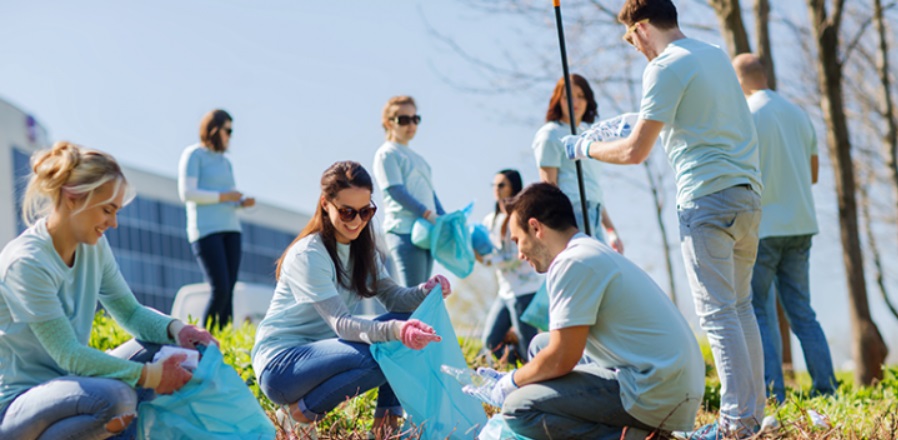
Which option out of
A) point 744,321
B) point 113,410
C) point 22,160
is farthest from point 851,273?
point 22,160

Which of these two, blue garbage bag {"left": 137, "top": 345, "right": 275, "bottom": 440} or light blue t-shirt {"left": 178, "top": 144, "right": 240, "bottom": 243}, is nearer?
A: blue garbage bag {"left": 137, "top": 345, "right": 275, "bottom": 440}

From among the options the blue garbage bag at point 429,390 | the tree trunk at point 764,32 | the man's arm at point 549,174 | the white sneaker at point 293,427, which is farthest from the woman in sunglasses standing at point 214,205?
the tree trunk at point 764,32

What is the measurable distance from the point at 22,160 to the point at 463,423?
36.2 metres

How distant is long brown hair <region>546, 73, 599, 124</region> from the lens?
6371 mm

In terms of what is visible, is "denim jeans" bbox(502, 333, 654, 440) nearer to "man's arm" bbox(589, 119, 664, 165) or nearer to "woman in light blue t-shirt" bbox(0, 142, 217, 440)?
"man's arm" bbox(589, 119, 664, 165)

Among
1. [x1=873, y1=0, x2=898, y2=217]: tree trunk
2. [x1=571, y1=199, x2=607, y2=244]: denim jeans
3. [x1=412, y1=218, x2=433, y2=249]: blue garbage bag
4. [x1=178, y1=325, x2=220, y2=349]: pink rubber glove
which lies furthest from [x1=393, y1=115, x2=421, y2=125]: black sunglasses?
[x1=873, y1=0, x2=898, y2=217]: tree trunk

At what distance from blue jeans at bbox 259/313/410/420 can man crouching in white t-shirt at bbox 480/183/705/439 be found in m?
0.69

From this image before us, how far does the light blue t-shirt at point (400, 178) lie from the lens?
663cm

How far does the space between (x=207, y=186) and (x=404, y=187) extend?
1.67 m

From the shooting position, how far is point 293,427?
177 inches

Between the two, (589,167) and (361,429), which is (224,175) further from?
(361,429)

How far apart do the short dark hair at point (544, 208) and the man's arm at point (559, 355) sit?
0.40m

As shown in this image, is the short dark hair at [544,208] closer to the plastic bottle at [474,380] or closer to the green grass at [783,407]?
the plastic bottle at [474,380]

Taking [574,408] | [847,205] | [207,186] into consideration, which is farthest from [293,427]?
[847,205]
